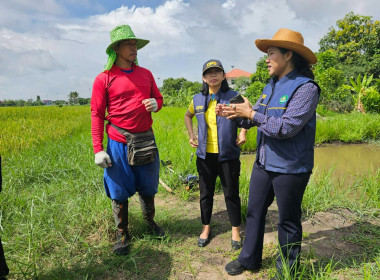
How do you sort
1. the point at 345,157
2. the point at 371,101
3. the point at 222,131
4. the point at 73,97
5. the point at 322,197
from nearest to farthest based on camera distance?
the point at 222,131 → the point at 322,197 → the point at 345,157 → the point at 371,101 → the point at 73,97

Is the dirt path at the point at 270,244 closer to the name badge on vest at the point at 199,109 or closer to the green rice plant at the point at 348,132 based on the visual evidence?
the name badge on vest at the point at 199,109

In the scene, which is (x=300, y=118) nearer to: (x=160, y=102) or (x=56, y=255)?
(x=160, y=102)

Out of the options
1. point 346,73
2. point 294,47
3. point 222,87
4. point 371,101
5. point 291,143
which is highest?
point 346,73

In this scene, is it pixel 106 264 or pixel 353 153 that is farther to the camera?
pixel 353 153

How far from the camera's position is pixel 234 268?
1.87 m

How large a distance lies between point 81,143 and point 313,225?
4.34m

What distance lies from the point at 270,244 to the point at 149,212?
1068 mm

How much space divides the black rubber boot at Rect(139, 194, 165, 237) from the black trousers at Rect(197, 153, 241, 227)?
43cm

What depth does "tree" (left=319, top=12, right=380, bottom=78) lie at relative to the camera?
18.8 m

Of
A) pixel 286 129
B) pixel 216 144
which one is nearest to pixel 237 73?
pixel 216 144

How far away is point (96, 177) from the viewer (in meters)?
3.49

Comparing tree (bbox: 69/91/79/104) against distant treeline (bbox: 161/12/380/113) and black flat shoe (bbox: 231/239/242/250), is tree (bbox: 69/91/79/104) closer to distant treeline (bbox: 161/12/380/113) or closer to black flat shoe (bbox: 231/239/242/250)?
distant treeline (bbox: 161/12/380/113)

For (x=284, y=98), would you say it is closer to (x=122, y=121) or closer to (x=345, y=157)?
(x=122, y=121)

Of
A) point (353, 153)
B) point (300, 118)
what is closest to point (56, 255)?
point (300, 118)
